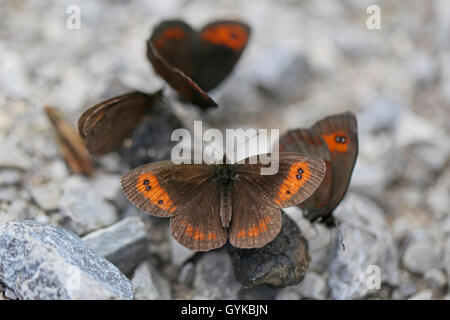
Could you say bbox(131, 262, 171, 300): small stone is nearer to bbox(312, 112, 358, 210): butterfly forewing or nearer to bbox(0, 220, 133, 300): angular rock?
bbox(0, 220, 133, 300): angular rock

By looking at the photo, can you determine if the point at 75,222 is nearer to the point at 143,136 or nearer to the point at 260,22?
the point at 143,136

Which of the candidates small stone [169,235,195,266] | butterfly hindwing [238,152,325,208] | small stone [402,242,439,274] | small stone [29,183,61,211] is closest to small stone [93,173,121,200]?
small stone [29,183,61,211]

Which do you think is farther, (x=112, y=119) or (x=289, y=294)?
(x=112, y=119)

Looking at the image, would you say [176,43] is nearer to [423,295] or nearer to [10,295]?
[10,295]

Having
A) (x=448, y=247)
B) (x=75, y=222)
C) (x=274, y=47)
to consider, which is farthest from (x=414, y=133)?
(x=75, y=222)

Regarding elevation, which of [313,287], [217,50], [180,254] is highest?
[217,50]

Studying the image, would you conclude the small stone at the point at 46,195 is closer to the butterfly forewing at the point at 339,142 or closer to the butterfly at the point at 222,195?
the butterfly at the point at 222,195

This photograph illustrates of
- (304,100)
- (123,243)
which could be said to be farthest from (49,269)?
(304,100)
